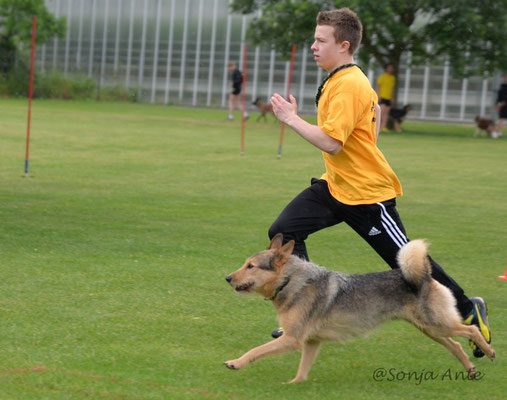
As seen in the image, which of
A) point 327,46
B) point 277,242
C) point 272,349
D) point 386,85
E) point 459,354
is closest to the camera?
point 272,349

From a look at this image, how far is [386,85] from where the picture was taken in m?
29.6

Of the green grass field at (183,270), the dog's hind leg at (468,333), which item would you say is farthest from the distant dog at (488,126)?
the dog's hind leg at (468,333)

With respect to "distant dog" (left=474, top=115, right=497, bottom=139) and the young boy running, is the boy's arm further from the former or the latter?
"distant dog" (left=474, top=115, right=497, bottom=139)

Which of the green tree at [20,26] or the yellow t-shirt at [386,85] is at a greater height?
the green tree at [20,26]

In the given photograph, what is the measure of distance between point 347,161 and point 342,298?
38.9 inches

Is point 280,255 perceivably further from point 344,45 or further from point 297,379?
point 344,45

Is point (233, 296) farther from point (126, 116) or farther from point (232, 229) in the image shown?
point (126, 116)

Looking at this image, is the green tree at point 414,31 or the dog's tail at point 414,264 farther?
the green tree at point 414,31

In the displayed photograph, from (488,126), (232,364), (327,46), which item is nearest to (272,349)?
(232,364)

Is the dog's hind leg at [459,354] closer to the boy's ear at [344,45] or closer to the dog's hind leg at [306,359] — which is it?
the dog's hind leg at [306,359]

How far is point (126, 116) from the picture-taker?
3219cm

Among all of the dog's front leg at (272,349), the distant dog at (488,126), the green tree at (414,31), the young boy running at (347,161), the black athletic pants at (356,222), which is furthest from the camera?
the distant dog at (488,126)

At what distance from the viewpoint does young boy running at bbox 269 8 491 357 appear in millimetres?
5305

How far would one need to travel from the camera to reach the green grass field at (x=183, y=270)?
5055 millimetres
